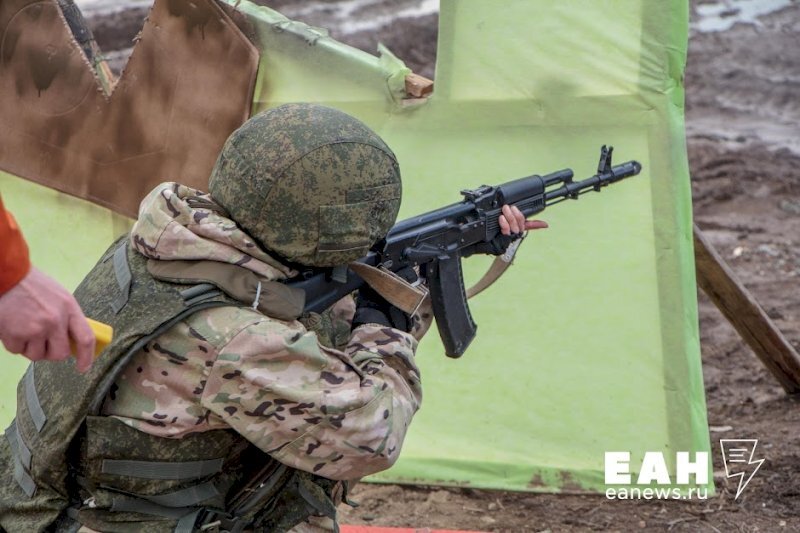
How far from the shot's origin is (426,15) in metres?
11.8

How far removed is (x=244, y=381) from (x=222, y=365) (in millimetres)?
58

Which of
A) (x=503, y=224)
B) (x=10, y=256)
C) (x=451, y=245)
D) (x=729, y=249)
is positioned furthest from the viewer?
(x=729, y=249)

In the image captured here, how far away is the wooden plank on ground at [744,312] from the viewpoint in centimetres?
445

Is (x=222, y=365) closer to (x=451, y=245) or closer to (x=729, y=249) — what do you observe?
(x=451, y=245)

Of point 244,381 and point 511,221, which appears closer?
point 244,381

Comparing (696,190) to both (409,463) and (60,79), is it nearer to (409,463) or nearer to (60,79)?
(409,463)

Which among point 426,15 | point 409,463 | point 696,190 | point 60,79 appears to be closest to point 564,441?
point 409,463

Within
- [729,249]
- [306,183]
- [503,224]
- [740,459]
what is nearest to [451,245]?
[503,224]

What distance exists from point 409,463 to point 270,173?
2.29 m

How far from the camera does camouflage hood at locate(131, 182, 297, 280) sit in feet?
7.80

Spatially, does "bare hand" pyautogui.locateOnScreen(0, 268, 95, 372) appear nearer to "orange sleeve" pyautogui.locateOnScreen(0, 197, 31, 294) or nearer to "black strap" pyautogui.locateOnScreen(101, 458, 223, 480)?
"orange sleeve" pyautogui.locateOnScreen(0, 197, 31, 294)

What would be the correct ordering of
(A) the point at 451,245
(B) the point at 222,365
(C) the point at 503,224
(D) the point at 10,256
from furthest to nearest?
(C) the point at 503,224 < (A) the point at 451,245 < (B) the point at 222,365 < (D) the point at 10,256

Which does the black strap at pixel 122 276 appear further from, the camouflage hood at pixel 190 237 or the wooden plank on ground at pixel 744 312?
the wooden plank on ground at pixel 744 312

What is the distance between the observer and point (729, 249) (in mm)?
7344
